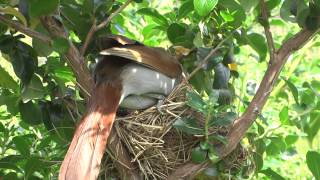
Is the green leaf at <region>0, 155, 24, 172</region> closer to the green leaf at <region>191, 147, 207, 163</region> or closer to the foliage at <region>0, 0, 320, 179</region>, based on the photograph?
the foliage at <region>0, 0, 320, 179</region>

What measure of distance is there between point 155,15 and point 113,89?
51cm

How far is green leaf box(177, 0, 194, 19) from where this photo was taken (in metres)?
1.79

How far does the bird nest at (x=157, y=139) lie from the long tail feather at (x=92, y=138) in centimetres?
14

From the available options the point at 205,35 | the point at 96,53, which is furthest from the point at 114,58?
the point at 205,35

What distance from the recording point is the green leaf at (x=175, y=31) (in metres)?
1.86

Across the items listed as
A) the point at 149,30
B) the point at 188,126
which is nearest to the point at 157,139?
the point at 188,126

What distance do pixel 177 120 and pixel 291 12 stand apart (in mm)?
479

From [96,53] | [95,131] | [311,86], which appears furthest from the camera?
[311,86]

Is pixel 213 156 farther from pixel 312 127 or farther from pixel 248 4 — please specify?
pixel 312 127

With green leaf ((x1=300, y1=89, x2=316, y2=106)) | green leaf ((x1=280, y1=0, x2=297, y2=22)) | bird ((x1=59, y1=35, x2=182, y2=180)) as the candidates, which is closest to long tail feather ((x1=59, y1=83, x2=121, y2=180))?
bird ((x1=59, y1=35, x2=182, y2=180))

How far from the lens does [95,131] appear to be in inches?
52.4

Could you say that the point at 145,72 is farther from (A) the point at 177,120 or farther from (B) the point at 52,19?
(B) the point at 52,19

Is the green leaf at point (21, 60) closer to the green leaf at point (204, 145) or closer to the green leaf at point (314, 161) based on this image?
the green leaf at point (204, 145)

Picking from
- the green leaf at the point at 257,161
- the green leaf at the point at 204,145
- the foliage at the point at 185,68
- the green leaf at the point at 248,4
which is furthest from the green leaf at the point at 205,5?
the green leaf at the point at 257,161
